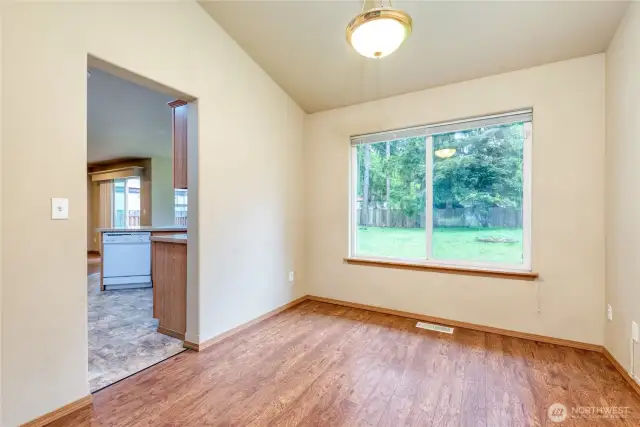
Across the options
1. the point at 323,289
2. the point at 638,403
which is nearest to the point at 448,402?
the point at 638,403

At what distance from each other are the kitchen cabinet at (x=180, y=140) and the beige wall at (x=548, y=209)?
2102 millimetres

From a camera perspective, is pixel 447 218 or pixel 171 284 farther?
pixel 447 218

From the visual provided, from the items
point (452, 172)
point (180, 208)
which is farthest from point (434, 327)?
point (180, 208)

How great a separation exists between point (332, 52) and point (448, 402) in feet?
9.72

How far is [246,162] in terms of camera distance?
3.07 meters

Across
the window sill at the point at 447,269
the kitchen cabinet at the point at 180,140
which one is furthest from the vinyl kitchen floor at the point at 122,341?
the window sill at the point at 447,269

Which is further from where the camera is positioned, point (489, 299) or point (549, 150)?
point (489, 299)

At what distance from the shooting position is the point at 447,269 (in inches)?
122

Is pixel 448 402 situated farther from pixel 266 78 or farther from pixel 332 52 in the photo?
pixel 266 78

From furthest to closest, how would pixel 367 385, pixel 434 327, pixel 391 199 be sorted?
1. pixel 391 199
2. pixel 434 327
3. pixel 367 385

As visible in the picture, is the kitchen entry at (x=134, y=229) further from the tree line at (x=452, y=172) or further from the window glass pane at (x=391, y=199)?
the tree line at (x=452, y=172)

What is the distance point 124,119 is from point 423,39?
14.5ft

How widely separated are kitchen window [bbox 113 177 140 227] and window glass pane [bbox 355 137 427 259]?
6.50 metres

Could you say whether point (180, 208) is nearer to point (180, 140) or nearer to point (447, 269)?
point (180, 140)
